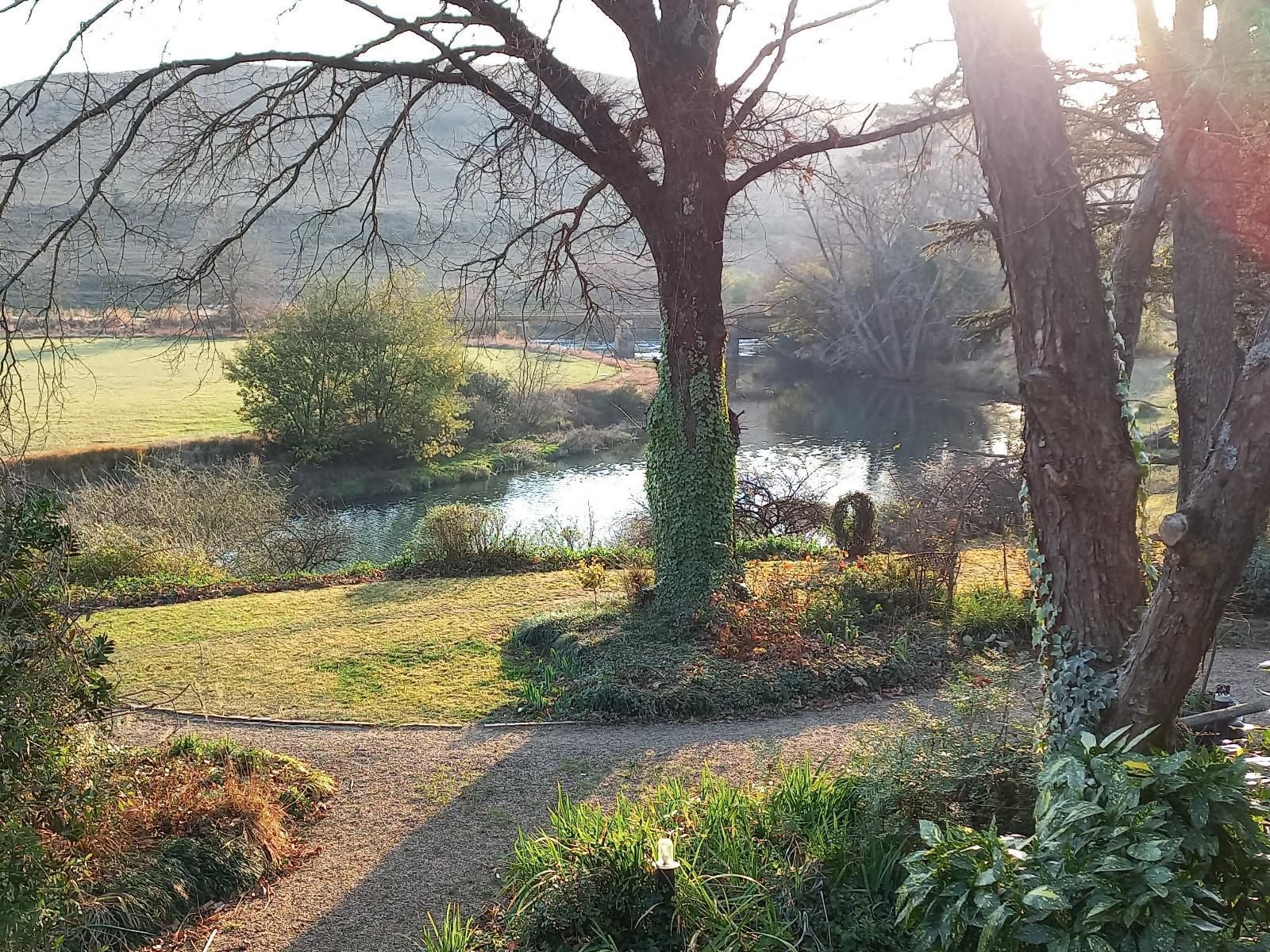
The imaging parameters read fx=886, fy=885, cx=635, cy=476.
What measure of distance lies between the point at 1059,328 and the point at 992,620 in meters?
5.99

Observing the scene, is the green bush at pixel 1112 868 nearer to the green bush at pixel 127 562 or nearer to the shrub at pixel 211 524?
the green bush at pixel 127 562

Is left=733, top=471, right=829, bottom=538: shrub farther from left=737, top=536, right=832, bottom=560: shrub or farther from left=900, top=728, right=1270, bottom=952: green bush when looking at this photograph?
left=900, top=728, right=1270, bottom=952: green bush

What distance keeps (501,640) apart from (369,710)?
2111 mm

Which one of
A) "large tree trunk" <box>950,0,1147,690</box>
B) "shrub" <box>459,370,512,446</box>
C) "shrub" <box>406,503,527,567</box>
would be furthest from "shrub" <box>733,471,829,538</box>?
"shrub" <box>459,370,512,446</box>

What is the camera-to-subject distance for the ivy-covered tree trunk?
353 inches

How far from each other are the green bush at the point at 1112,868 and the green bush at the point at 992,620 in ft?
18.2

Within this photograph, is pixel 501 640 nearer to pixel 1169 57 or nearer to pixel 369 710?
pixel 369 710

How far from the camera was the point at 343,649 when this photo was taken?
958 cm

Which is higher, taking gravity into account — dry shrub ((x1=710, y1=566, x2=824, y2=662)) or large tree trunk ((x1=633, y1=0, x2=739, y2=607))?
large tree trunk ((x1=633, y1=0, x2=739, y2=607))

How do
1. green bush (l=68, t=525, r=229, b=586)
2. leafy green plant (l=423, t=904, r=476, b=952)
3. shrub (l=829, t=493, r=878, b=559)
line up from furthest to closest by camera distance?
green bush (l=68, t=525, r=229, b=586)
shrub (l=829, t=493, r=878, b=559)
leafy green plant (l=423, t=904, r=476, b=952)

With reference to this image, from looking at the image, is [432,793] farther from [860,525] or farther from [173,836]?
[860,525]

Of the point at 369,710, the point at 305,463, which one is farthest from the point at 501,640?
the point at 305,463

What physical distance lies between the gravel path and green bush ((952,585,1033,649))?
1.64 meters

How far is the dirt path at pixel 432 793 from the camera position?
4406mm
